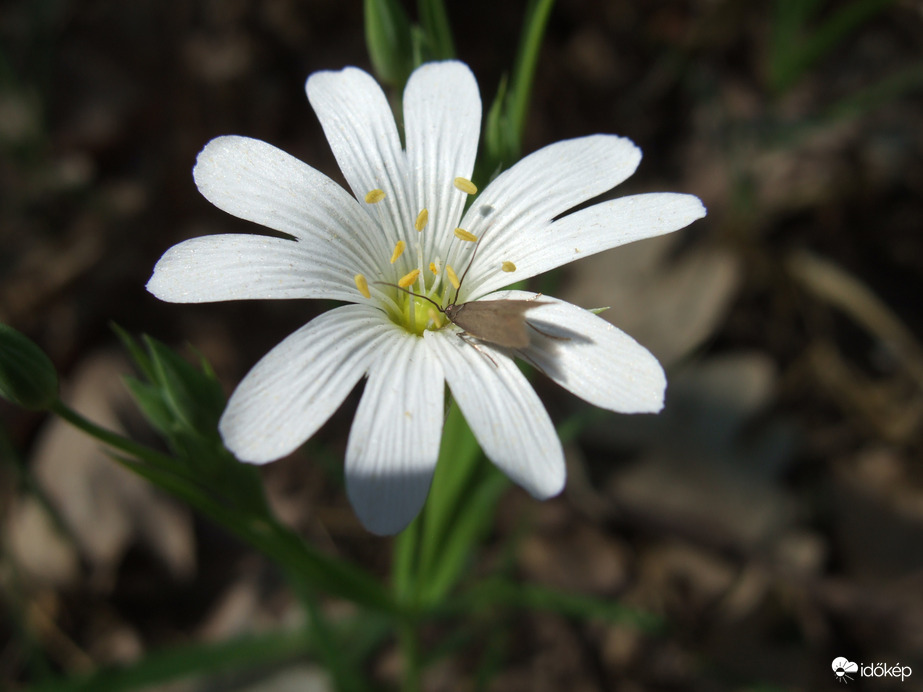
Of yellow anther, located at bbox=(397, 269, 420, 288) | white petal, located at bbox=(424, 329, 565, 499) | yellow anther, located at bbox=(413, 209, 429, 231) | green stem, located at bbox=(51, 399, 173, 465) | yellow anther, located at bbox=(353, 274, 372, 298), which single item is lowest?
white petal, located at bbox=(424, 329, 565, 499)

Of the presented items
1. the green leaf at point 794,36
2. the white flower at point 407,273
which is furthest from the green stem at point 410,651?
the green leaf at point 794,36

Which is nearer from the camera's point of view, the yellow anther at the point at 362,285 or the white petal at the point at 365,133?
the yellow anther at the point at 362,285

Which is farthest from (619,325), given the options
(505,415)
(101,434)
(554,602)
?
(101,434)

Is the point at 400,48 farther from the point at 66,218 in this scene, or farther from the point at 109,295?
the point at 66,218

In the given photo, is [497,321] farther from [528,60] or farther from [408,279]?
[528,60]

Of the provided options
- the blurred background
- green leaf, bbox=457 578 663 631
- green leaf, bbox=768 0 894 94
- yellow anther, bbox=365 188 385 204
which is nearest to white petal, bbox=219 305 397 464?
yellow anther, bbox=365 188 385 204

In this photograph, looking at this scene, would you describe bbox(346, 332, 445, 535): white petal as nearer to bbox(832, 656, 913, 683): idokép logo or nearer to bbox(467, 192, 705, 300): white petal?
bbox(467, 192, 705, 300): white petal

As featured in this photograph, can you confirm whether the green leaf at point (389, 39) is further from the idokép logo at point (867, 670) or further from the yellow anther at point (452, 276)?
the idokép logo at point (867, 670)
